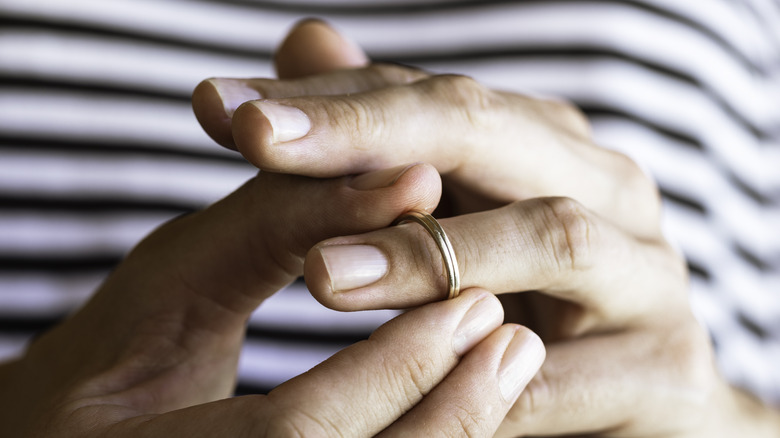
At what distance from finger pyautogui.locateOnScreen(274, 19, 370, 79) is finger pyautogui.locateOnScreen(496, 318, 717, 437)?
0.47m

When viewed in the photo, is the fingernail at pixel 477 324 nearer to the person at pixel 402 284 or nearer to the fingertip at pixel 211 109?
the person at pixel 402 284

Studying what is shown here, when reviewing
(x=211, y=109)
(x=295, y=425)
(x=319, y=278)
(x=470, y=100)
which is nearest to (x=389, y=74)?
(x=470, y=100)

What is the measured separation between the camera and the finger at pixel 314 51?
2.93 ft

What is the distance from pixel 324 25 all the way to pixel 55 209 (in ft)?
2.69

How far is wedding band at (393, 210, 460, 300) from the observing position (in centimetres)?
61

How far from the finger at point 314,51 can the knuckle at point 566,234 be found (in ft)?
1.16

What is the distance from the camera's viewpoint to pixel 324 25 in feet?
3.01

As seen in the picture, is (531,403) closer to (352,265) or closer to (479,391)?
(479,391)

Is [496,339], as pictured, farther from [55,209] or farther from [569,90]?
[55,209]

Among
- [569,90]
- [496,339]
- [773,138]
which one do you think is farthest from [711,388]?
[773,138]

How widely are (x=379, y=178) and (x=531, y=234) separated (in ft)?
0.58

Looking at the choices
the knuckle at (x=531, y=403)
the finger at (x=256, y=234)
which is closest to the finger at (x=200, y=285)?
the finger at (x=256, y=234)

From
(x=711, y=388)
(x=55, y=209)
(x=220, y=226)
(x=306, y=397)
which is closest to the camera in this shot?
(x=306, y=397)

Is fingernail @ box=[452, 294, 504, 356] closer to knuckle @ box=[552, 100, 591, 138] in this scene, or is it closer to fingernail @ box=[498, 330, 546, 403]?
fingernail @ box=[498, 330, 546, 403]
